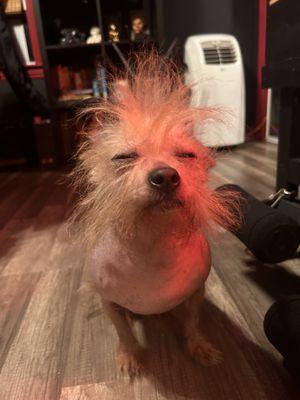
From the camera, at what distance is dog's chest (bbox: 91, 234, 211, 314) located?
563 mm

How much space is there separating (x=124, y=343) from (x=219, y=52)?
102 inches

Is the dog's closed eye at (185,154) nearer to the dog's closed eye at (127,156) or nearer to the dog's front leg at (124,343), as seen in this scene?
the dog's closed eye at (127,156)

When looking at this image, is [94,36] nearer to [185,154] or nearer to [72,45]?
[72,45]

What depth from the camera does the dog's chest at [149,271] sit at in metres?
0.56

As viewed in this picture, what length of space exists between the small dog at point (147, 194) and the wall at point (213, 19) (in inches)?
102

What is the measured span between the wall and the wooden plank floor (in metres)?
2.34

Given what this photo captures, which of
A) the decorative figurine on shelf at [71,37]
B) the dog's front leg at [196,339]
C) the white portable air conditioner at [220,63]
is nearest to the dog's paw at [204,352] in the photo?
the dog's front leg at [196,339]

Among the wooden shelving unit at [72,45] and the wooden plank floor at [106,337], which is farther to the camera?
the wooden shelving unit at [72,45]

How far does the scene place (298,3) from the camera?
2.64ft

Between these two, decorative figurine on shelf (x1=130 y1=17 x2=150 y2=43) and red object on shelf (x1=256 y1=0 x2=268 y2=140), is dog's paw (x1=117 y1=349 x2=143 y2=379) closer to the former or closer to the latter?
decorative figurine on shelf (x1=130 y1=17 x2=150 y2=43)

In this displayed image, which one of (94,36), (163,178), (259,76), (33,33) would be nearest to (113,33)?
(94,36)

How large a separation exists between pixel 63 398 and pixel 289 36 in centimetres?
92

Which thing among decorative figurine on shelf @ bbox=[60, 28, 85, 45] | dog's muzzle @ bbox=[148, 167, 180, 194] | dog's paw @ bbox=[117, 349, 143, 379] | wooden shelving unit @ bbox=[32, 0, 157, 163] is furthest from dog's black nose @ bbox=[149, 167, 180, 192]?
decorative figurine on shelf @ bbox=[60, 28, 85, 45]

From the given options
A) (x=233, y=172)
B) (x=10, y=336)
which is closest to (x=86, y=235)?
(x=10, y=336)
